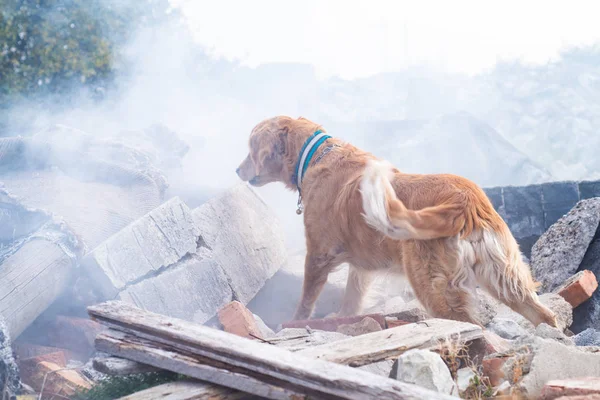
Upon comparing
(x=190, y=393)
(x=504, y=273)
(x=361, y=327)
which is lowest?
(x=361, y=327)

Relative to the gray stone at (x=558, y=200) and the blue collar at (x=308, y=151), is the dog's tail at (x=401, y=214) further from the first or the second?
the gray stone at (x=558, y=200)

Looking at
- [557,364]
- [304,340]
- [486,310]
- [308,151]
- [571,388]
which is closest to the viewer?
[571,388]

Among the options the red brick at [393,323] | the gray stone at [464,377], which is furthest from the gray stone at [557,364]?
the red brick at [393,323]

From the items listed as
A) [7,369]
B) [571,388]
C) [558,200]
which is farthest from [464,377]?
[558,200]

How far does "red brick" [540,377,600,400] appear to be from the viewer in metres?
2.11

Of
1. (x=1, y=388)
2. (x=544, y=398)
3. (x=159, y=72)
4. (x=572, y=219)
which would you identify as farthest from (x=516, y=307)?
(x=159, y=72)

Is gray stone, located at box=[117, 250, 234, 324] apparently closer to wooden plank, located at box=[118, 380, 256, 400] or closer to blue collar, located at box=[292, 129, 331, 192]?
blue collar, located at box=[292, 129, 331, 192]

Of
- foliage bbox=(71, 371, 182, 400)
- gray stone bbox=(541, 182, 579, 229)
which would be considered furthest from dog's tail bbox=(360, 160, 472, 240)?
gray stone bbox=(541, 182, 579, 229)

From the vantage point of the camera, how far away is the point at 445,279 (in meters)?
3.58

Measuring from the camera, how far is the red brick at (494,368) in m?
2.59

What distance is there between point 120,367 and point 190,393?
436mm

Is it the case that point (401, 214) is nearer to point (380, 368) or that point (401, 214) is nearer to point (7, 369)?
point (380, 368)

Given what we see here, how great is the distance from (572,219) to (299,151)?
99.0 inches

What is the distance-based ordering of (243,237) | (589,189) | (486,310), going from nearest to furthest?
(486,310) < (243,237) < (589,189)
